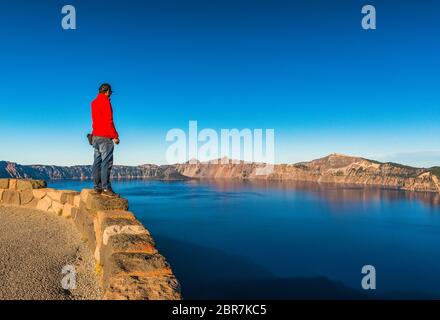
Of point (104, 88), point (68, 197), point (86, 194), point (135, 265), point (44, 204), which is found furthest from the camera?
point (44, 204)

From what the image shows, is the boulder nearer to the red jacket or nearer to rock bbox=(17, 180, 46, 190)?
the red jacket

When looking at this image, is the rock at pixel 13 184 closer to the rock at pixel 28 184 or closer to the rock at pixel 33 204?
the rock at pixel 28 184

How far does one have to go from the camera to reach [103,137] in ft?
30.4

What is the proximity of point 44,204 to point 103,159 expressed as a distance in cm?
651

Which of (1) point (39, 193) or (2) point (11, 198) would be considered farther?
(2) point (11, 198)

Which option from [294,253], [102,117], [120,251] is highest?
[102,117]

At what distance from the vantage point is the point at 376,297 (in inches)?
1238

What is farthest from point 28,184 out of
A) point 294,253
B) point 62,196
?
point 294,253

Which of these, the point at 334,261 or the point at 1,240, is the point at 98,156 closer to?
the point at 1,240

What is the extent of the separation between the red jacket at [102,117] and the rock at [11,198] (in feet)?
27.2

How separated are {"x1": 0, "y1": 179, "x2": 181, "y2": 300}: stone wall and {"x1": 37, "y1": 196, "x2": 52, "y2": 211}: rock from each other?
1896 millimetres

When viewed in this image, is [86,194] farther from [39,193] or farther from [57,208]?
[39,193]

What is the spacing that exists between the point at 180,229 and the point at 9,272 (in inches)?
2114
